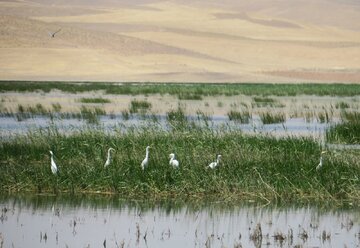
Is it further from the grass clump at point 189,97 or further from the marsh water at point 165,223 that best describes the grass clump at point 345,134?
the grass clump at point 189,97

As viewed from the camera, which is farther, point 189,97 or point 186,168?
point 189,97

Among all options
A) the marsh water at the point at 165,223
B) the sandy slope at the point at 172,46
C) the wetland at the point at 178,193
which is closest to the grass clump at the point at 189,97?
the wetland at the point at 178,193

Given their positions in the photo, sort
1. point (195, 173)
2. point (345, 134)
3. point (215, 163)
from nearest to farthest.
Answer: point (195, 173) < point (215, 163) < point (345, 134)

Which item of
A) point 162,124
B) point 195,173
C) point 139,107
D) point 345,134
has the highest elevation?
point 195,173

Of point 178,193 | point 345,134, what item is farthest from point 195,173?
point 345,134

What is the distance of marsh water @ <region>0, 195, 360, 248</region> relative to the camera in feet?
44.0

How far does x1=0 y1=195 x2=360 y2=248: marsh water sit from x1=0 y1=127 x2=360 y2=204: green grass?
300 mm

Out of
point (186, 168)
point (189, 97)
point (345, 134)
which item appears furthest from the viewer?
point (189, 97)

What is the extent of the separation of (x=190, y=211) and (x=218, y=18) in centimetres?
15100

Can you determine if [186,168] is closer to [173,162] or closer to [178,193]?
[173,162]

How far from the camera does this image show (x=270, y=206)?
1603cm

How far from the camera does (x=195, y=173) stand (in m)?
16.6

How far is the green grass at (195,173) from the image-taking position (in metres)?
16.3

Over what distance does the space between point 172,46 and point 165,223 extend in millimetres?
112359
